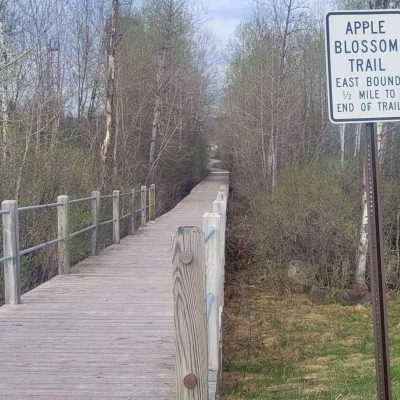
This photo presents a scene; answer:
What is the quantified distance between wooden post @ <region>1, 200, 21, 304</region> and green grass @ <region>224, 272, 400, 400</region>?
2574 mm

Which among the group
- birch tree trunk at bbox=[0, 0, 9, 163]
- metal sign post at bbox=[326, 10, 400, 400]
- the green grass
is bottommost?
the green grass

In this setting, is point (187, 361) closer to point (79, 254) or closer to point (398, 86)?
point (398, 86)

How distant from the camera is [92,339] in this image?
5672 millimetres

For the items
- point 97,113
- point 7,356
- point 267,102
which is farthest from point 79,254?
point 97,113

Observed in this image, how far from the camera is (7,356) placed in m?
5.15

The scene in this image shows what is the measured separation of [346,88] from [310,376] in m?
4.89

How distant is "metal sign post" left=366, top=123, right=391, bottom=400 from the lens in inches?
122

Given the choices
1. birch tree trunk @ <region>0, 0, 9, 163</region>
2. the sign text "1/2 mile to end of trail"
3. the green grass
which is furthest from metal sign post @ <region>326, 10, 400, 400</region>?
birch tree trunk @ <region>0, 0, 9, 163</region>

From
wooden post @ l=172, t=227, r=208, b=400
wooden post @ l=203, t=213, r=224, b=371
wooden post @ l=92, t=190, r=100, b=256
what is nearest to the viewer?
wooden post @ l=172, t=227, r=208, b=400

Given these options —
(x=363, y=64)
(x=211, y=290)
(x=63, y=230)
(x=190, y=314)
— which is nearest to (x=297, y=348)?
(x=63, y=230)

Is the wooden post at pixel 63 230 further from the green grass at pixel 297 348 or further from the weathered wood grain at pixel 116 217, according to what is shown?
the weathered wood grain at pixel 116 217

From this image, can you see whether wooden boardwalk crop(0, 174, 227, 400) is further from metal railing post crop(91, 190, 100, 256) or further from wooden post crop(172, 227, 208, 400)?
metal railing post crop(91, 190, 100, 256)

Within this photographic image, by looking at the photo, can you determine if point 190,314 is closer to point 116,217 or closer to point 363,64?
point 363,64

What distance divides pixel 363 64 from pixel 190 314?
5.00 ft
